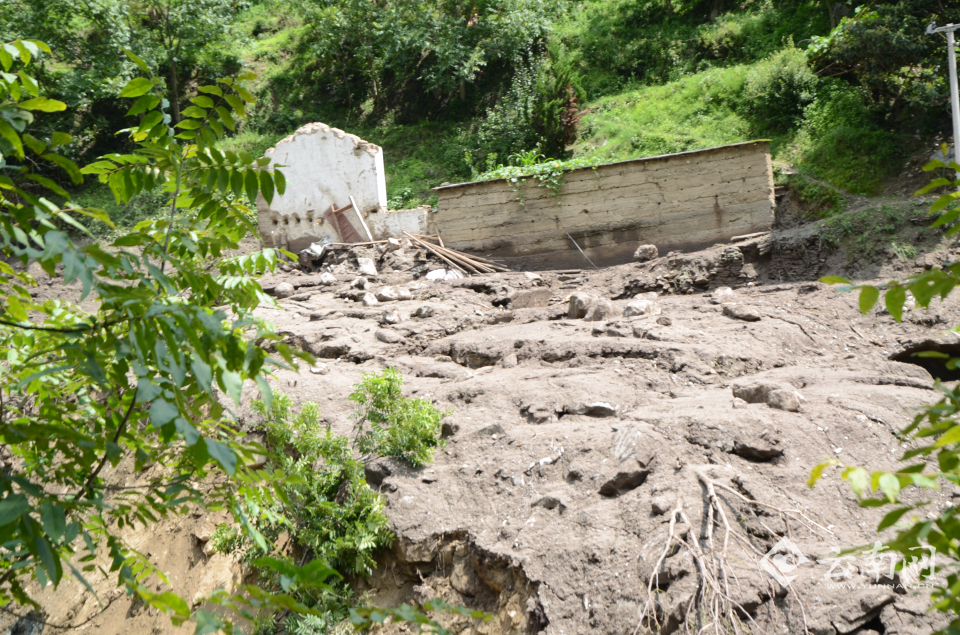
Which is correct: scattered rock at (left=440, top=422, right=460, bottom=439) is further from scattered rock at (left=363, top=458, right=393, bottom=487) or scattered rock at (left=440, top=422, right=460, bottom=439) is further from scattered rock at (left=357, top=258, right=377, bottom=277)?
scattered rock at (left=357, top=258, right=377, bottom=277)

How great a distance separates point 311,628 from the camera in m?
4.25

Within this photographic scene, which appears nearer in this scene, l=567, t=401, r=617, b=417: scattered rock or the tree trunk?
l=567, t=401, r=617, b=417: scattered rock

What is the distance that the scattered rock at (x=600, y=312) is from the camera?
7922 millimetres

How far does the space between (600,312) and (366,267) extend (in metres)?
5.73

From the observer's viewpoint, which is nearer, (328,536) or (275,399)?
(328,536)

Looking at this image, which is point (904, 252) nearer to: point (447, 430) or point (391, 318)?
point (447, 430)

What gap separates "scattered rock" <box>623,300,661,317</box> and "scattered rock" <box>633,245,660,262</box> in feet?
7.80

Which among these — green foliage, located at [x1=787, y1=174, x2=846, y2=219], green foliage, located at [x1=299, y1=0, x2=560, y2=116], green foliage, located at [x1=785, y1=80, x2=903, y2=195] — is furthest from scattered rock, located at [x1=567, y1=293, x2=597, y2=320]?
green foliage, located at [x1=299, y1=0, x2=560, y2=116]

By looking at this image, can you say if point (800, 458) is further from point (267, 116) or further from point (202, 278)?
point (267, 116)

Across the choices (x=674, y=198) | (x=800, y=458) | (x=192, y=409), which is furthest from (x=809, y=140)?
(x=192, y=409)

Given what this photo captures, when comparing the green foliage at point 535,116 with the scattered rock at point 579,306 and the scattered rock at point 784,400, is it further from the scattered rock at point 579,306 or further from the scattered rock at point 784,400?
the scattered rock at point 784,400

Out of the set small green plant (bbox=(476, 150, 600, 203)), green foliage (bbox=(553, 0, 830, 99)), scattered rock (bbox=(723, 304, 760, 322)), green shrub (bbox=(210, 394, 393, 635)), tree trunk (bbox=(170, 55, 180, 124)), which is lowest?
green shrub (bbox=(210, 394, 393, 635))

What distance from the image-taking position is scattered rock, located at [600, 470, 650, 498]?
4.34 metres

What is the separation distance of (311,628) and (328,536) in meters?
0.67
